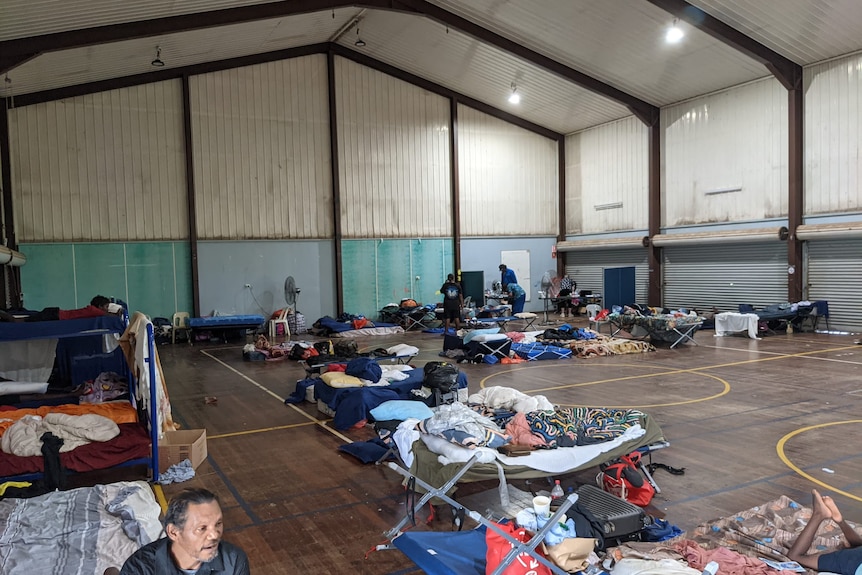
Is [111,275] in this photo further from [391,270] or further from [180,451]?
[180,451]

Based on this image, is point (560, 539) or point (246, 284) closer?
point (560, 539)

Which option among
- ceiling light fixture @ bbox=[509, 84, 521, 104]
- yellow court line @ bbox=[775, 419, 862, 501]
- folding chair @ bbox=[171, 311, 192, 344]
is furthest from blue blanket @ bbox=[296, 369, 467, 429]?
ceiling light fixture @ bbox=[509, 84, 521, 104]

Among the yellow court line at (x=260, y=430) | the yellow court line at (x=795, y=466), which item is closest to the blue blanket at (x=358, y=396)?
the yellow court line at (x=260, y=430)

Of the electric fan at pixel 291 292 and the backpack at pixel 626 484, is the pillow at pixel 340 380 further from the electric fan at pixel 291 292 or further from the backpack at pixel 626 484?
the electric fan at pixel 291 292

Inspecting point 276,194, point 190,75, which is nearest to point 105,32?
point 190,75

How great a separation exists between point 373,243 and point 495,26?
757cm

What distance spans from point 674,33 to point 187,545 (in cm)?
1445

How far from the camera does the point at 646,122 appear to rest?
19297 millimetres

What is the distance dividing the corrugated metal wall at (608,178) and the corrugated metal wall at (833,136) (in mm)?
5157

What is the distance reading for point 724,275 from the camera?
17.7 m

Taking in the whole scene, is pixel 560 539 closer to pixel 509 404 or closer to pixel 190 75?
pixel 509 404

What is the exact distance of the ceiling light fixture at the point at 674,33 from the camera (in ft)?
44.6

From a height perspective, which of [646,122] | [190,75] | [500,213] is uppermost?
[190,75]

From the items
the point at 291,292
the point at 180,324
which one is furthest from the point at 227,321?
the point at 291,292
